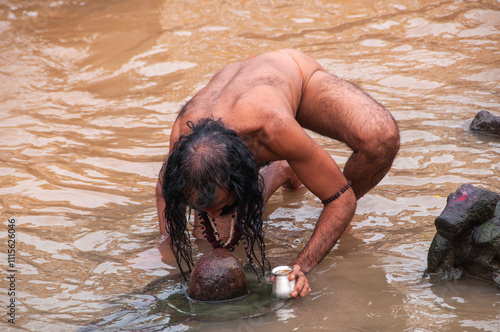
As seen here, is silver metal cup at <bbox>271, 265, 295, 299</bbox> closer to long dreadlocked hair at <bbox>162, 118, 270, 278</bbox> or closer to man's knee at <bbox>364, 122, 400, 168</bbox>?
long dreadlocked hair at <bbox>162, 118, 270, 278</bbox>

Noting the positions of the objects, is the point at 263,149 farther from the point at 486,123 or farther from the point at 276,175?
the point at 486,123

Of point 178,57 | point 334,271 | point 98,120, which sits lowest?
point 334,271

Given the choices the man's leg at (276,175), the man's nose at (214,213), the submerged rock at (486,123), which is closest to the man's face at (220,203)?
the man's nose at (214,213)

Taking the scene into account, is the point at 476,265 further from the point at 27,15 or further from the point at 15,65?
the point at 27,15

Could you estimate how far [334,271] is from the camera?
11.9ft

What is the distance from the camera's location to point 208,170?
3.07 meters

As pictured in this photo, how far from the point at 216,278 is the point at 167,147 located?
2.97 metres

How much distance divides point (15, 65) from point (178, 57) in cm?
224

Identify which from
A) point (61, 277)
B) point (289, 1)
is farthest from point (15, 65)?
point (61, 277)

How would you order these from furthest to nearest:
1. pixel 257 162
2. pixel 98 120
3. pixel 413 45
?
pixel 413 45 < pixel 98 120 < pixel 257 162

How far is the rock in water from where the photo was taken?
324 centimetres

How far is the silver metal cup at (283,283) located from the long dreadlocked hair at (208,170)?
0.40 meters

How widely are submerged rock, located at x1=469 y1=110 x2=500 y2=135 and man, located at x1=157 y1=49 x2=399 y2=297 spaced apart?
1.74 metres

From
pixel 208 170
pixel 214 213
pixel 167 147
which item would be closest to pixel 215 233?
pixel 214 213
